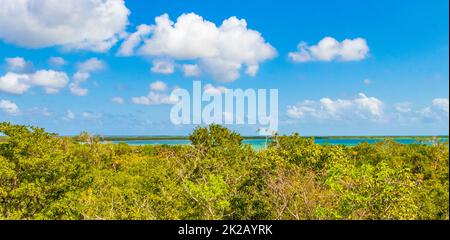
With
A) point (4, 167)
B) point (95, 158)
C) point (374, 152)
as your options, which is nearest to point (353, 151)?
point (374, 152)

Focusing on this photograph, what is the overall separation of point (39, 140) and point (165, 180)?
555cm

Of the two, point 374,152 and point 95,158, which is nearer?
point 374,152

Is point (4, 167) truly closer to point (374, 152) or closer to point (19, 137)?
point (19, 137)

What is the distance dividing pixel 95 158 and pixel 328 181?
123 feet

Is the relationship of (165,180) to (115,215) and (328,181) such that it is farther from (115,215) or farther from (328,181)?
(328,181)

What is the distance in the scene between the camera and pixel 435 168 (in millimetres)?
37000

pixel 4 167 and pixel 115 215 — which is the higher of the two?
pixel 4 167
